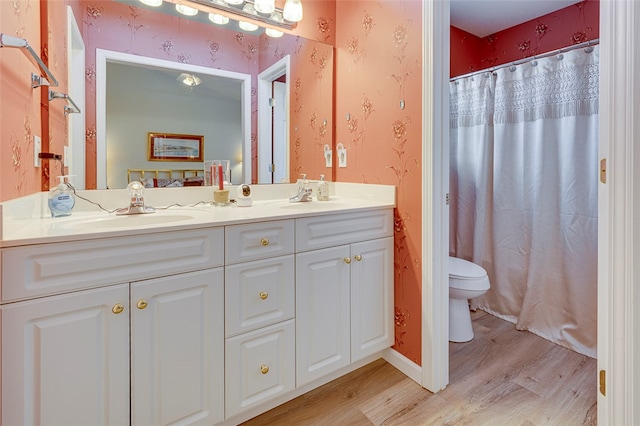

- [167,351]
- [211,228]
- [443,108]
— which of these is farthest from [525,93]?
[167,351]

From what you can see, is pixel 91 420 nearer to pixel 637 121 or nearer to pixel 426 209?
pixel 426 209

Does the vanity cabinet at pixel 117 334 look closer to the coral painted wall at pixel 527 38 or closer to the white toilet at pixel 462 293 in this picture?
the white toilet at pixel 462 293

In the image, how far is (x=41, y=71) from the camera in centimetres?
128

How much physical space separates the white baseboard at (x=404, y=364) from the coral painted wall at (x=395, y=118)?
31mm

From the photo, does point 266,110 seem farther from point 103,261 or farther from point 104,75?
point 103,261

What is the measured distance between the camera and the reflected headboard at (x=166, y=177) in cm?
158

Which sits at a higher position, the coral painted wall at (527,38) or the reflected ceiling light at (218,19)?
the coral painted wall at (527,38)

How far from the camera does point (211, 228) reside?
1.21 metres

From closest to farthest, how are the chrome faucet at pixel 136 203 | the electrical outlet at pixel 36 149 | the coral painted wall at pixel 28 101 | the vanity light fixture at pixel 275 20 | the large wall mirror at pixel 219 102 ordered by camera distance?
the coral painted wall at pixel 28 101 < the electrical outlet at pixel 36 149 < the chrome faucet at pixel 136 203 < the large wall mirror at pixel 219 102 < the vanity light fixture at pixel 275 20

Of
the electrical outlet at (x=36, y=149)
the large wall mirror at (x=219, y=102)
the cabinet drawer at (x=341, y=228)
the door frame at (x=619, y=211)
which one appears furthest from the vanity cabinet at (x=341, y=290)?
the electrical outlet at (x=36, y=149)

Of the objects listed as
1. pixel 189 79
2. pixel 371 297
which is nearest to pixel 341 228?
pixel 371 297

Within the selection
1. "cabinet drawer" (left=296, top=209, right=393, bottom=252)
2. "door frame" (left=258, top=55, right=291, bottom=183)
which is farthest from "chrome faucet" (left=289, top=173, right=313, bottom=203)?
"cabinet drawer" (left=296, top=209, right=393, bottom=252)

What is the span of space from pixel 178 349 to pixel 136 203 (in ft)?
2.12

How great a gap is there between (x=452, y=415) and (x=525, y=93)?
6.47ft
